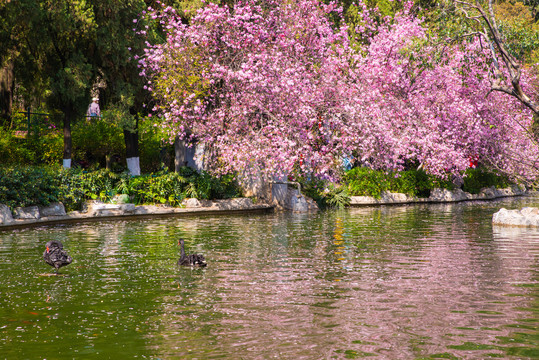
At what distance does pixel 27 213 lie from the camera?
71.2ft

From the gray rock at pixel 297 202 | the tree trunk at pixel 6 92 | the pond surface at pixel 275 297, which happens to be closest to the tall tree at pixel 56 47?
the tree trunk at pixel 6 92

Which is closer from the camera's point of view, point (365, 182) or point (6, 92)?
point (6, 92)

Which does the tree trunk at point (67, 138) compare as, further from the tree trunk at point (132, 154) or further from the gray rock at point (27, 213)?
the gray rock at point (27, 213)

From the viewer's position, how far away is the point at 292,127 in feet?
80.4

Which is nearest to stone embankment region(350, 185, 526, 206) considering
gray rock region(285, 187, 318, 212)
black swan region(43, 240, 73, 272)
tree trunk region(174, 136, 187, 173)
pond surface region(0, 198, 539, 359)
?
gray rock region(285, 187, 318, 212)

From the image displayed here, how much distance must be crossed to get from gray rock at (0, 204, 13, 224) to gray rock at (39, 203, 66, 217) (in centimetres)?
162

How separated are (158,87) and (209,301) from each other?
15.8m

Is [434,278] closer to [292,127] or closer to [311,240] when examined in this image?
[311,240]

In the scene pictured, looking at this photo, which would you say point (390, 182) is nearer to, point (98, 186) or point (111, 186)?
point (111, 186)

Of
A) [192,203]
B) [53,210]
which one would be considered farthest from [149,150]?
[53,210]

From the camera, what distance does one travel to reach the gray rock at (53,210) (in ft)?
73.5

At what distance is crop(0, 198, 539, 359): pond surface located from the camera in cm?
795

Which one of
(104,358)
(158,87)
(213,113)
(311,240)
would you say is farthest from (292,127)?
(104,358)

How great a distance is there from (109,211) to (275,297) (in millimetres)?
14861
